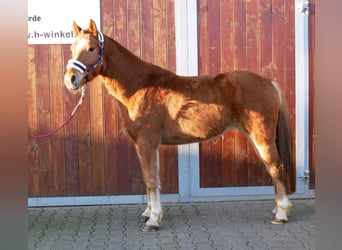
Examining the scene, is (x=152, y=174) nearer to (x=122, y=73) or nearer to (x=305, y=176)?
(x=122, y=73)

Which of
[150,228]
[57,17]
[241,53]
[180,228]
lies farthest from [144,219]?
[57,17]

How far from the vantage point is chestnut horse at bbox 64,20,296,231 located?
452cm

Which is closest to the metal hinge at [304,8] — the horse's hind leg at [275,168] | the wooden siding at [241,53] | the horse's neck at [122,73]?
the wooden siding at [241,53]

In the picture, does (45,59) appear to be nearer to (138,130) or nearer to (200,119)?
(138,130)

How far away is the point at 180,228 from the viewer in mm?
4586

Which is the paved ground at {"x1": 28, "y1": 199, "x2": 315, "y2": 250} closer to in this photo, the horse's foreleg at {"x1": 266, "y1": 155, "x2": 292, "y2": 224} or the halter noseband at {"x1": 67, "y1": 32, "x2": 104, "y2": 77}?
the horse's foreleg at {"x1": 266, "y1": 155, "x2": 292, "y2": 224}

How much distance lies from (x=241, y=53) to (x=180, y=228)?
2.28m

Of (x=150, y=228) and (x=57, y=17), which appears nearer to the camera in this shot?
(x=150, y=228)

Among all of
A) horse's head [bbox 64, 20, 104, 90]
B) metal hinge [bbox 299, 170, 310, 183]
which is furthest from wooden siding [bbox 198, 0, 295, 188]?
horse's head [bbox 64, 20, 104, 90]

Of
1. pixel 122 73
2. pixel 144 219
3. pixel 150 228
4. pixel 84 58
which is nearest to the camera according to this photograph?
pixel 84 58

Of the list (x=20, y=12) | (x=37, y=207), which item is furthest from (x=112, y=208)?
(x=20, y=12)

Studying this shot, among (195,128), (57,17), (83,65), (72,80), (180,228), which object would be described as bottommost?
(180,228)

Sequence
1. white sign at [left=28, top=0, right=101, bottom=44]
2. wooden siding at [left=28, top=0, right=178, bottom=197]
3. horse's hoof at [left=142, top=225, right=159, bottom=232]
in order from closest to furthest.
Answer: horse's hoof at [left=142, top=225, right=159, bottom=232] < white sign at [left=28, top=0, right=101, bottom=44] < wooden siding at [left=28, top=0, right=178, bottom=197]

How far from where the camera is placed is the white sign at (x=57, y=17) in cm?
528
